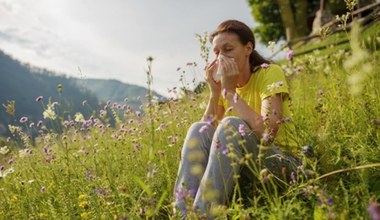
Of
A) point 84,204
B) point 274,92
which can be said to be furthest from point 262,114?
point 84,204

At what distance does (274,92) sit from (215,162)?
55cm

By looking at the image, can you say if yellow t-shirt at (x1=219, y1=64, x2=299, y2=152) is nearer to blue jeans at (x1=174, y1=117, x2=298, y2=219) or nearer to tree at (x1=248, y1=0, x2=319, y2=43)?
blue jeans at (x1=174, y1=117, x2=298, y2=219)

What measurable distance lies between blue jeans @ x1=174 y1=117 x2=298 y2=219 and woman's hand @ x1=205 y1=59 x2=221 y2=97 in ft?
1.39

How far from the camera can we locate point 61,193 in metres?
2.71

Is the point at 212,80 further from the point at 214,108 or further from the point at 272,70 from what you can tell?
the point at 272,70

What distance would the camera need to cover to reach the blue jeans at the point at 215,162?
2191 millimetres

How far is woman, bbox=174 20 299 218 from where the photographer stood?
88.8 inches

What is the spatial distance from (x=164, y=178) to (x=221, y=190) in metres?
0.73

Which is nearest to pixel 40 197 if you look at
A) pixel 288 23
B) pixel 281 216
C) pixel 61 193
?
pixel 61 193

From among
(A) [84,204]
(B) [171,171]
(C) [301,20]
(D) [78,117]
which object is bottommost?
(A) [84,204]

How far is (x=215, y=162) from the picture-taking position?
2301mm

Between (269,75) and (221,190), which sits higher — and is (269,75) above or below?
above

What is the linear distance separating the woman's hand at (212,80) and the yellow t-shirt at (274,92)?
0.49 ft

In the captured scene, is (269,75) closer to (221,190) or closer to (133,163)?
(221,190)
